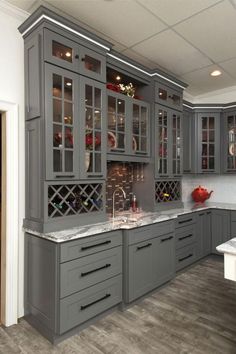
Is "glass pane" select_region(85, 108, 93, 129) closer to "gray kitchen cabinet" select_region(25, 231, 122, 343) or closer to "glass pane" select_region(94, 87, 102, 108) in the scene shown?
"glass pane" select_region(94, 87, 102, 108)

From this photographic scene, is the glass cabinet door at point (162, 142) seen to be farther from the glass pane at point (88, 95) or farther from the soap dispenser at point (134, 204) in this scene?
the glass pane at point (88, 95)

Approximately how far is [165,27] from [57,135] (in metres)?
Answer: 1.65

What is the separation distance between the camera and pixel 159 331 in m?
2.23

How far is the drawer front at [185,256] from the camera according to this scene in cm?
344

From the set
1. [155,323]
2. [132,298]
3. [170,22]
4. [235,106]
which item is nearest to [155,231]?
[132,298]

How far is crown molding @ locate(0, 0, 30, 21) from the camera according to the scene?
2246mm

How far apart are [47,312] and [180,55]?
3310 millimetres

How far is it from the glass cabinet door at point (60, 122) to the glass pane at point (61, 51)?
133 mm

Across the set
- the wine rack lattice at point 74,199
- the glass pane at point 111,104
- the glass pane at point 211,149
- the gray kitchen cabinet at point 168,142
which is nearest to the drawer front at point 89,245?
the wine rack lattice at point 74,199

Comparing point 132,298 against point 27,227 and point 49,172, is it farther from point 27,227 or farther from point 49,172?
point 49,172

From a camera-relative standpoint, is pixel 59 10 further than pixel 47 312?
Yes

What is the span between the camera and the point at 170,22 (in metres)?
2.56

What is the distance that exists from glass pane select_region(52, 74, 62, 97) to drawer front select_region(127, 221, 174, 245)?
1.52 metres

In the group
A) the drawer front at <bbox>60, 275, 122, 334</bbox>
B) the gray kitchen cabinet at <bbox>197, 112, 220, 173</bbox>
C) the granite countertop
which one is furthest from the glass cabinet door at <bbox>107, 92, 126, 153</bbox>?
the gray kitchen cabinet at <bbox>197, 112, 220, 173</bbox>
